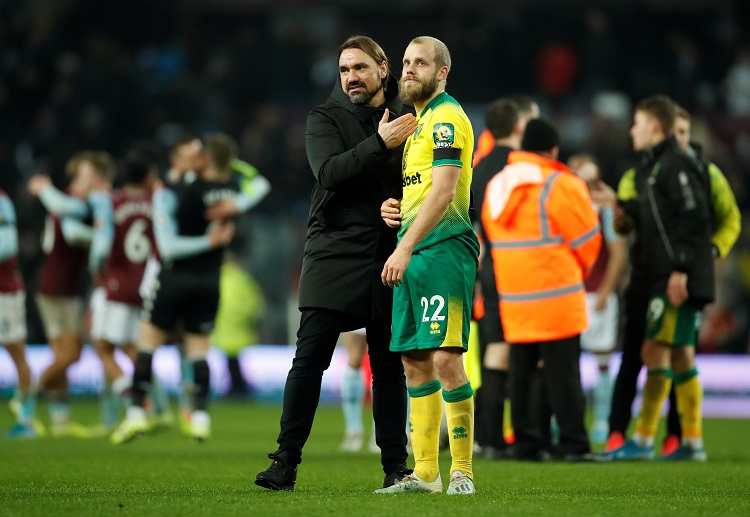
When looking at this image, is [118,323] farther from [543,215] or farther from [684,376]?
[684,376]

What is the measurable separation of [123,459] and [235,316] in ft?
33.0

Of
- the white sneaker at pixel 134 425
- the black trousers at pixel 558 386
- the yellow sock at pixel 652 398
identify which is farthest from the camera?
the white sneaker at pixel 134 425

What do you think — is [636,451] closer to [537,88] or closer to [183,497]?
[183,497]

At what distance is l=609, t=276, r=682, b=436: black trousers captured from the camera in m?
9.66

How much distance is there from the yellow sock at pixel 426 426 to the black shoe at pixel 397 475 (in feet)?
0.70

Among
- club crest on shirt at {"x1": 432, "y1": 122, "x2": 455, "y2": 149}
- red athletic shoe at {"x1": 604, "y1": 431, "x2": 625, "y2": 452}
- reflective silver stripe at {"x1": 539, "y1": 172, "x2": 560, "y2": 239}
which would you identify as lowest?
red athletic shoe at {"x1": 604, "y1": 431, "x2": 625, "y2": 452}

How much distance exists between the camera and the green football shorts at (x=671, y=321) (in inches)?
368

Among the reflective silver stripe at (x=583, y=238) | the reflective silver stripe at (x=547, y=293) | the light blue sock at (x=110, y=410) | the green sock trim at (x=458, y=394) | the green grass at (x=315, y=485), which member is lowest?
the light blue sock at (x=110, y=410)

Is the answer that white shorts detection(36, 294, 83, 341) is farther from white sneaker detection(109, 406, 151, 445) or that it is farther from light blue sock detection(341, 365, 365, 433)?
light blue sock detection(341, 365, 365, 433)

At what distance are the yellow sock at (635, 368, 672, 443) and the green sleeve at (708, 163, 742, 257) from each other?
1087 mm

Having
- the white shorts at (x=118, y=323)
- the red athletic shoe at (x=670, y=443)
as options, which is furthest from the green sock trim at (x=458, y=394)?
the white shorts at (x=118, y=323)

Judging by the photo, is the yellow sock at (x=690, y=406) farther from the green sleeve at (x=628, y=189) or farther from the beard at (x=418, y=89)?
the beard at (x=418, y=89)

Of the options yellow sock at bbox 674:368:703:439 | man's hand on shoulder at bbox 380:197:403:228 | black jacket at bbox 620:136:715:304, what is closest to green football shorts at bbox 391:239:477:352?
man's hand on shoulder at bbox 380:197:403:228

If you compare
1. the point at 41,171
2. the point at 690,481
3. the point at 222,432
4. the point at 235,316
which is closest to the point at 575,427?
the point at 690,481
